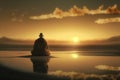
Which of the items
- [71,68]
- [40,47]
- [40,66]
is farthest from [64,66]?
[40,47]

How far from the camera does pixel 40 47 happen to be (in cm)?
4681

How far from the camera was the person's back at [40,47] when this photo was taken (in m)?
46.6

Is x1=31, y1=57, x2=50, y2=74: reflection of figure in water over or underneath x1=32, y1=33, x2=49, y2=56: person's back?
underneath

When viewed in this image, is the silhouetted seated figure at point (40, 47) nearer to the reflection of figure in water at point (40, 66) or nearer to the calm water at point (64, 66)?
the calm water at point (64, 66)

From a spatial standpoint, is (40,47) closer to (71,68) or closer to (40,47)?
(40,47)

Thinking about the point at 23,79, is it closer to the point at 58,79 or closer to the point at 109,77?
the point at 58,79

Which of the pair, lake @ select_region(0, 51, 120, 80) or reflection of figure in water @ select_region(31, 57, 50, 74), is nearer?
lake @ select_region(0, 51, 120, 80)

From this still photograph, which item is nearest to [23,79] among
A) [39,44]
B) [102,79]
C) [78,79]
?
[78,79]

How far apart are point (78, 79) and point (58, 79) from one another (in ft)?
5.52

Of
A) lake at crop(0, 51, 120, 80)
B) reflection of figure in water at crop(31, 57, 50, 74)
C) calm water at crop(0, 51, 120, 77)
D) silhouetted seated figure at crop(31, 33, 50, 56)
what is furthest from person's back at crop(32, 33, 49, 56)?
reflection of figure in water at crop(31, 57, 50, 74)

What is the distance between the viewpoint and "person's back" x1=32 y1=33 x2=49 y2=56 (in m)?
46.6

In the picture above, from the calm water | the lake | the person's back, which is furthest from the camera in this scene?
the person's back

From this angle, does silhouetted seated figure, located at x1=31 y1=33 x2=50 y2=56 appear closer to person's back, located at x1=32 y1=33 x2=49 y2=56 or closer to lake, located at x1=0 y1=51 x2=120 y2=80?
person's back, located at x1=32 y1=33 x2=49 y2=56

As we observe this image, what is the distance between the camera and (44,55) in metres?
48.8
